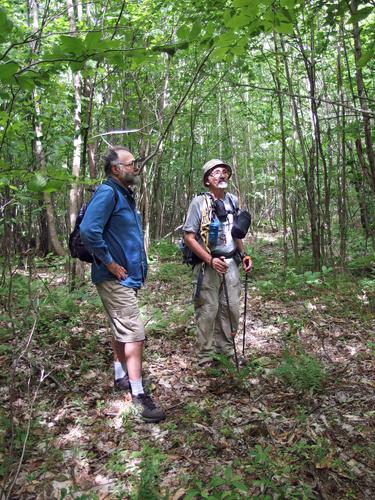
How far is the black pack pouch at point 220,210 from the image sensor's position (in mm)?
4574

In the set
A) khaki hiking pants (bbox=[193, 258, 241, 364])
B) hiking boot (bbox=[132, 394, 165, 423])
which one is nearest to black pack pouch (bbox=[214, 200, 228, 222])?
khaki hiking pants (bbox=[193, 258, 241, 364])

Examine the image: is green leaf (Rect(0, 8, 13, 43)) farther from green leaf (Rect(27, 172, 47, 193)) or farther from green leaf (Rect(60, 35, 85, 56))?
green leaf (Rect(27, 172, 47, 193))

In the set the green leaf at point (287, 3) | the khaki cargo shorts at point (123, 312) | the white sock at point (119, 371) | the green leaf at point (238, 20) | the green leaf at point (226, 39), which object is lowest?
the white sock at point (119, 371)

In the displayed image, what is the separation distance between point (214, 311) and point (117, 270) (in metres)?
1.44

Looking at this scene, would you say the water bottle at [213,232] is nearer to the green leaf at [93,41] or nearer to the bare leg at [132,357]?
the bare leg at [132,357]

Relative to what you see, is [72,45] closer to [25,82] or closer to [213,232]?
[25,82]

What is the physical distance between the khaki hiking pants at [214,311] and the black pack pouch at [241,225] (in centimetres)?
32

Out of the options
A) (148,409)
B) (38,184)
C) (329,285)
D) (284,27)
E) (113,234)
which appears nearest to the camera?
(38,184)

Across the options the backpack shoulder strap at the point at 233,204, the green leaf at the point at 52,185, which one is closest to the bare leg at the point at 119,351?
the backpack shoulder strap at the point at 233,204

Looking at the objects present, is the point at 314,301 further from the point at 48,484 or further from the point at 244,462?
the point at 48,484

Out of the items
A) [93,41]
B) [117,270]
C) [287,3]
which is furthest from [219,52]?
[117,270]

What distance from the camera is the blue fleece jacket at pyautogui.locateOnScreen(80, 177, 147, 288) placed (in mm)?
3506

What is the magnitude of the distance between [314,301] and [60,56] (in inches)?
231

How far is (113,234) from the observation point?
147 inches
